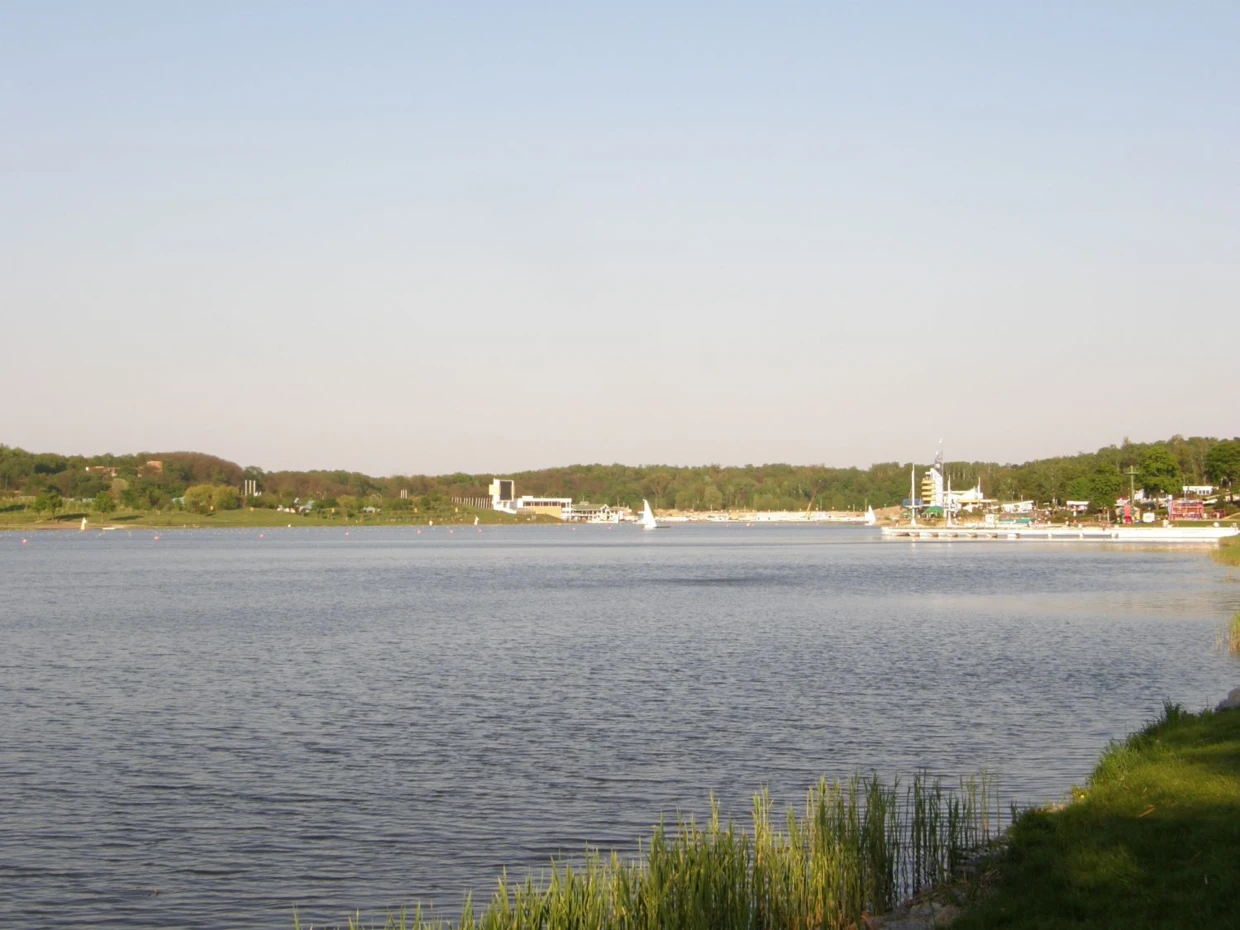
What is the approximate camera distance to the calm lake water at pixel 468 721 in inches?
682

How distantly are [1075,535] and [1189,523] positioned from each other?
1831 cm

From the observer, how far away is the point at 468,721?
28.1 metres

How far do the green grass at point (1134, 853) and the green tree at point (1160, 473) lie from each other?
164 m

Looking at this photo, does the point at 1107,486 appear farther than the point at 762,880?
Yes

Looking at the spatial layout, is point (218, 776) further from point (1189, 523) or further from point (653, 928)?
point (1189, 523)

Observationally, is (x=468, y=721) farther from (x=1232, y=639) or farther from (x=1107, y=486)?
(x=1107, y=486)

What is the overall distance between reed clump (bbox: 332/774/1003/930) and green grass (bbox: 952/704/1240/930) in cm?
100

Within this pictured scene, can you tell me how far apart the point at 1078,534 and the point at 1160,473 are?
27673 millimetres

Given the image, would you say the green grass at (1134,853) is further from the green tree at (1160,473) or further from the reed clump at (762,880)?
the green tree at (1160,473)

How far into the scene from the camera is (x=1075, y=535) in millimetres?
149625

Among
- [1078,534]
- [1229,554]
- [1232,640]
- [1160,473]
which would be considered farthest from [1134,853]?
[1160,473]

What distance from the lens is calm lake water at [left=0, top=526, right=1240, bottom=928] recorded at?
56.9 ft

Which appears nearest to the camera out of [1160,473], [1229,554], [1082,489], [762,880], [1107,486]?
[762,880]

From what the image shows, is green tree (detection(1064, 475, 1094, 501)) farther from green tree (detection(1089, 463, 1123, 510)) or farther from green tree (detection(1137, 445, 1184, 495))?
green tree (detection(1137, 445, 1184, 495))
